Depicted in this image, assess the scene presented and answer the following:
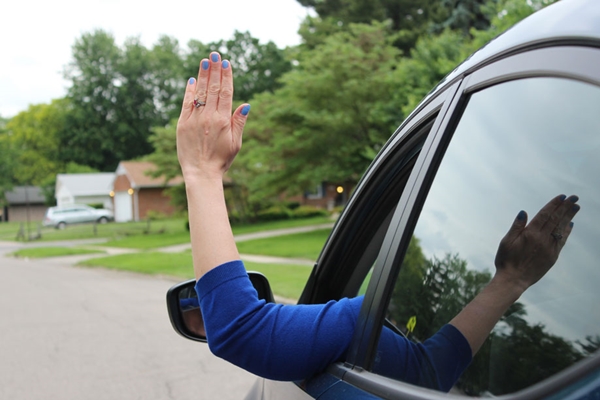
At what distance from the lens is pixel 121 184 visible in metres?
63.2

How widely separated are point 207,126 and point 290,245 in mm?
20350

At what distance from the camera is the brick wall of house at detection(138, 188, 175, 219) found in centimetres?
6025

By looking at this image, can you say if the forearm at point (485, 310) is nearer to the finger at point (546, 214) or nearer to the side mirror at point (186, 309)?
the finger at point (546, 214)

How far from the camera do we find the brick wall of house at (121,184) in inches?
2439

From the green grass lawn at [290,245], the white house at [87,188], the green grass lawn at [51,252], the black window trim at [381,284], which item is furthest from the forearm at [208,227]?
the white house at [87,188]

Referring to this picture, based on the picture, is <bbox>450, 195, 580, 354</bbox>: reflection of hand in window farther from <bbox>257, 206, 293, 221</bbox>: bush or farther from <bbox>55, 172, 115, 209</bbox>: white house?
<bbox>55, 172, 115, 209</bbox>: white house

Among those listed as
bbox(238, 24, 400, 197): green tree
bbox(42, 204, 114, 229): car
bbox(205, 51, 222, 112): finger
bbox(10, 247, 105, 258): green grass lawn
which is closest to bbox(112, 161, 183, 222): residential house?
bbox(42, 204, 114, 229): car

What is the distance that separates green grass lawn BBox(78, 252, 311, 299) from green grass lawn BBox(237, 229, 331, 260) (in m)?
2.33

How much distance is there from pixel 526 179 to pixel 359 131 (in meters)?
22.2

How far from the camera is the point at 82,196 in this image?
69.8 metres

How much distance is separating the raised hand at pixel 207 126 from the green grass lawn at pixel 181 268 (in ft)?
29.6

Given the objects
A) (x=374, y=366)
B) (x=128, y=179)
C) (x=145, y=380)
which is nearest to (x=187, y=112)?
(x=374, y=366)

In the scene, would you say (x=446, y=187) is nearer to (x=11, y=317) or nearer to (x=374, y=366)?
(x=374, y=366)

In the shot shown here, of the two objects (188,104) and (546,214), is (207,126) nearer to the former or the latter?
(188,104)
